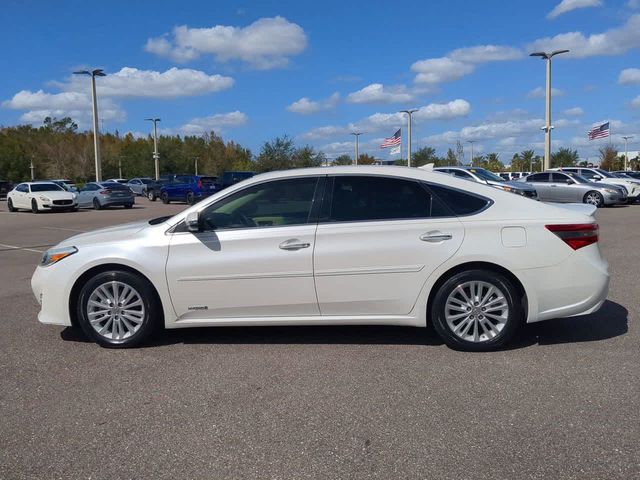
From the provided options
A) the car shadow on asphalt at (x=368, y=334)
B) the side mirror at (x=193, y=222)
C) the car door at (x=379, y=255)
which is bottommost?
the car shadow on asphalt at (x=368, y=334)

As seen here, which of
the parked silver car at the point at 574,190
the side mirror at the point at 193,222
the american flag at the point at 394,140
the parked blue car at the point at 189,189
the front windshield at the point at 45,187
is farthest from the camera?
the american flag at the point at 394,140

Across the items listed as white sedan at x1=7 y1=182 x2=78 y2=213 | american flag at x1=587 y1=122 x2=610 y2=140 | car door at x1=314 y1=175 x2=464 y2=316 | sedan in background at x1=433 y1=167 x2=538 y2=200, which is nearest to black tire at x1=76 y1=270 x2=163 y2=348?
car door at x1=314 y1=175 x2=464 y2=316

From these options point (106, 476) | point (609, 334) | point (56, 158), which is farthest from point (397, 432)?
point (56, 158)

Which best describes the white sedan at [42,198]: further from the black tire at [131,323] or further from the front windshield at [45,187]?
the black tire at [131,323]

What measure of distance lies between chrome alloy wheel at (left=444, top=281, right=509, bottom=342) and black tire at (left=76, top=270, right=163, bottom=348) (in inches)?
102

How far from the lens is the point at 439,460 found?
335 centimetres

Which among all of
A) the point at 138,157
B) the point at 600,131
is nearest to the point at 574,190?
the point at 600,131

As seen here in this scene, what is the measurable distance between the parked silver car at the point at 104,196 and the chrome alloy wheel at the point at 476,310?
28.0 m

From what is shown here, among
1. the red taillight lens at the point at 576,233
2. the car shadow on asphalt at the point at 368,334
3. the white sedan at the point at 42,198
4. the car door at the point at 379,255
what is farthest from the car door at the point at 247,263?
the white sedan at the point at 42,198

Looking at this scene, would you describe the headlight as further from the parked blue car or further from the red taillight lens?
the parked blue car

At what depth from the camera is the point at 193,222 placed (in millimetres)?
5297

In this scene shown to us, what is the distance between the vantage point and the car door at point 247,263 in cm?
521

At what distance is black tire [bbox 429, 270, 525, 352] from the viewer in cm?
513

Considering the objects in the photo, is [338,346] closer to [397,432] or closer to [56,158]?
[397,432]
